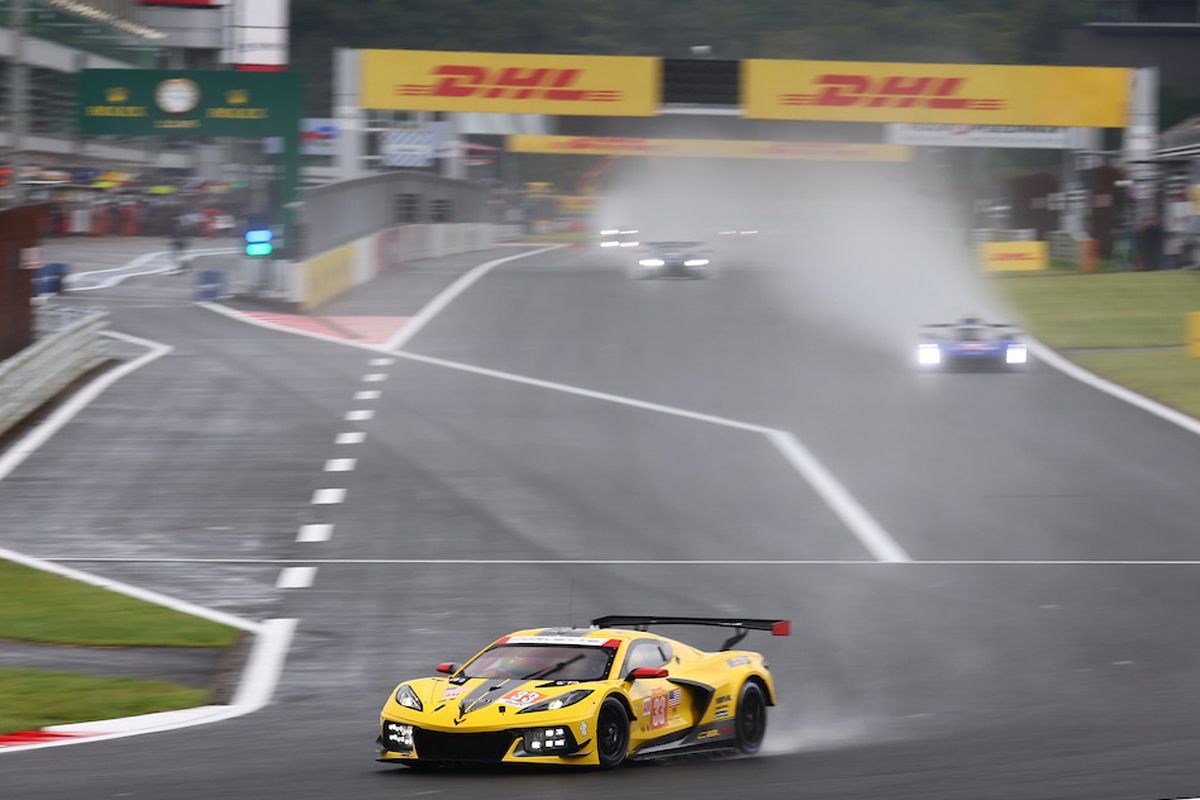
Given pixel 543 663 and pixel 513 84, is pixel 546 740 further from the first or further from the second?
pixel 513 84

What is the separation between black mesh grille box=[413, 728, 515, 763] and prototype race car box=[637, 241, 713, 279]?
39877 millimetres

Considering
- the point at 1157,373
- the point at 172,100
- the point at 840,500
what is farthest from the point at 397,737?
the point at 172,100

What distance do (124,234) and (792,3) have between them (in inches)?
3533

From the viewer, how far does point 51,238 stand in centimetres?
6184

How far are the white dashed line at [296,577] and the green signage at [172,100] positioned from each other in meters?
24.3

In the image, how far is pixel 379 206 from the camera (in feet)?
174

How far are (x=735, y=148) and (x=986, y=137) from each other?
3364cm

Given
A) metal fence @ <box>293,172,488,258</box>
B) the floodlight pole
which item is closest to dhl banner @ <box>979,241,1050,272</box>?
metal fence @ <box>293,172,488,258</box>

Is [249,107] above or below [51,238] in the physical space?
above

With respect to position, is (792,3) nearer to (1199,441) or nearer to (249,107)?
(249,107)

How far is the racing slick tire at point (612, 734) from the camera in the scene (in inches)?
421

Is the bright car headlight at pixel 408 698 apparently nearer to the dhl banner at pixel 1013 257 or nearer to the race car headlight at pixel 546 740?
the race car headlight at pixel 546 740

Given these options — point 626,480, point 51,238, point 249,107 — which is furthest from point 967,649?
point 51,238

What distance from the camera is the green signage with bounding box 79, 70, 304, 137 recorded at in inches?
1634
